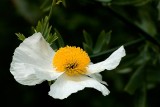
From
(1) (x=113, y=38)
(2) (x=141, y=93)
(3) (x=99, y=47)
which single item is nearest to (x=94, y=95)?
(1) (x=113, y=38)

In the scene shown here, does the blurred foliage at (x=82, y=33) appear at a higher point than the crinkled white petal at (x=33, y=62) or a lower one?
higher

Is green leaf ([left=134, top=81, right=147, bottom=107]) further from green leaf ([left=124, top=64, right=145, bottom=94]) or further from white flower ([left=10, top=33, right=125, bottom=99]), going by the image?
white flower ([left=10, top=33, right=125, bottom=99])

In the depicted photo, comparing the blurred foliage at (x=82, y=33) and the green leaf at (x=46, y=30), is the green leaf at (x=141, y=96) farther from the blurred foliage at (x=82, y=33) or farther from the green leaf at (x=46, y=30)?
the green leaf at (x=46, y=30)

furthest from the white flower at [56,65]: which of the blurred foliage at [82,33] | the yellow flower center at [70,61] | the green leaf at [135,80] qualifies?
the blurred foliage at [82,33]

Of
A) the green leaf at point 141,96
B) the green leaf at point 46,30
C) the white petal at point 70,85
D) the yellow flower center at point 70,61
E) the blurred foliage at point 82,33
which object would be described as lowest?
the white petal at point 70,85

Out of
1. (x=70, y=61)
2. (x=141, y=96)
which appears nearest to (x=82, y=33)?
(x=141, y=96)

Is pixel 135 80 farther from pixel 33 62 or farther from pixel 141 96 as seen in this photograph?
pixel 33 62

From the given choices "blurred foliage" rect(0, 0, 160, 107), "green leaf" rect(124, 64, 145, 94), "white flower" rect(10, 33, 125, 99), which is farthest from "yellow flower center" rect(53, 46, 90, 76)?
"blurred foliage" rect(0, 0, 160, 107)
